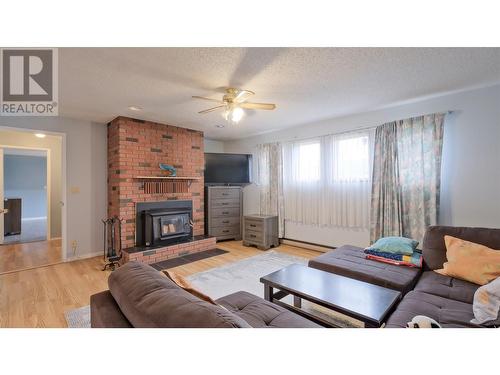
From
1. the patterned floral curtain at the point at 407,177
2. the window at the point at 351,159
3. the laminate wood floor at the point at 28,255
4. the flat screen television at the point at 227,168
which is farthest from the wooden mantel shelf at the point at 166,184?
the patterned floral curtain at the point at 407,177

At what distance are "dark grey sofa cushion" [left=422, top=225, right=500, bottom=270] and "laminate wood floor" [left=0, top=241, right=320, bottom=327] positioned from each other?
190cm

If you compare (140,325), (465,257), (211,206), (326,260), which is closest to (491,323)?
(465,257)

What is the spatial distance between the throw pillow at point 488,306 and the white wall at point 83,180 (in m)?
4.74

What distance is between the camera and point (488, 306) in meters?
1.29

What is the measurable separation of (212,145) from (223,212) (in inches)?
71.5

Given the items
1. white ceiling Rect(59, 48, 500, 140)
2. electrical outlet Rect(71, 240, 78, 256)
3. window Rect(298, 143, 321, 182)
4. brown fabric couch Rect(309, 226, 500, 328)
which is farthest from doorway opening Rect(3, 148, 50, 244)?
brown fabric couch Rect(309, 226, 500, 328)

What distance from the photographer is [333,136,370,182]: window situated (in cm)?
350

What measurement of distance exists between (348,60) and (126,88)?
231cm

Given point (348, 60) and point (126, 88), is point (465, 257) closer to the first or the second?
point (348, 60)

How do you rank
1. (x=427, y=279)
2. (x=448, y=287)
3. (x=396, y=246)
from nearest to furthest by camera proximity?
(x=448, y=287) < (x=427, y=279) < (x=396, y=246)

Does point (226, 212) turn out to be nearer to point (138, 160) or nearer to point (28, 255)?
point (138, 160)

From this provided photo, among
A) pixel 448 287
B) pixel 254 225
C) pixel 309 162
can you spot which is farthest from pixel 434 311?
pixel 254 225

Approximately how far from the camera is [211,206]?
15.5 ft

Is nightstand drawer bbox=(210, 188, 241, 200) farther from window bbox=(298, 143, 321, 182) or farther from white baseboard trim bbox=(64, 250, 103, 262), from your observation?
white baseboard trim bbox=(64, 250, 103, 262)
